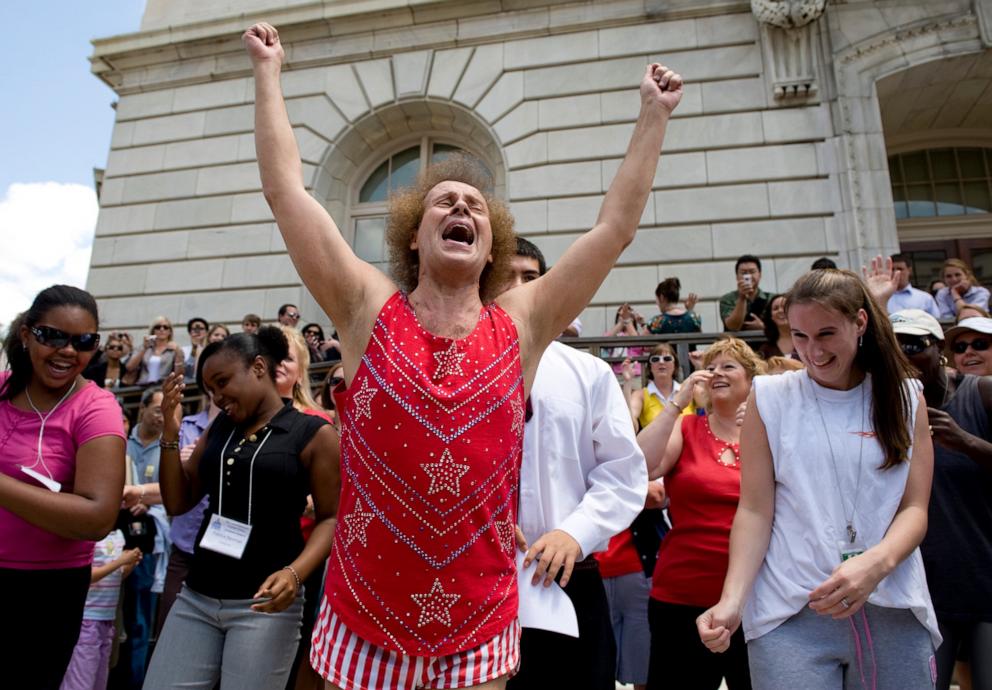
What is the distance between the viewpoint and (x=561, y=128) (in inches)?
446

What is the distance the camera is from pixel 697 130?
1073 cm

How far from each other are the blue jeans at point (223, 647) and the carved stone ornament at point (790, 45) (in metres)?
10.6

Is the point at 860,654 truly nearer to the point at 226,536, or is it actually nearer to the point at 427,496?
the point at 427,496

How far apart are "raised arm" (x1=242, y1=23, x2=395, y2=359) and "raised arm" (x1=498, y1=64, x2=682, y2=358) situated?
1.33ft

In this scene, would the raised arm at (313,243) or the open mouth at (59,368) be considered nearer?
the raised arm at (313,243)

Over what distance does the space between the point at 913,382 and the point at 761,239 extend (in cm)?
845

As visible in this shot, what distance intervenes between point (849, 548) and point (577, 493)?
2.82 feet

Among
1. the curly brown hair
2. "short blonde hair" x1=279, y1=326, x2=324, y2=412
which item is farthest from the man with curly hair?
"short blonde hair" x1=279, y1=326, x2=324, y2=412

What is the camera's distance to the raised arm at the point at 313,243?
176cm

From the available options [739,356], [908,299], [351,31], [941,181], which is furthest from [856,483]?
[941,181]

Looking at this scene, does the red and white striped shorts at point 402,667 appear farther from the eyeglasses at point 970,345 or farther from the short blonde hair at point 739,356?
the eyeglasses at point 970,345

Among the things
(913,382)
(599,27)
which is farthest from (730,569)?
(599,27)

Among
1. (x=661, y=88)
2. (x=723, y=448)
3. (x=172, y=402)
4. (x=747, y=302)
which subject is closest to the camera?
(x=661, y=88)

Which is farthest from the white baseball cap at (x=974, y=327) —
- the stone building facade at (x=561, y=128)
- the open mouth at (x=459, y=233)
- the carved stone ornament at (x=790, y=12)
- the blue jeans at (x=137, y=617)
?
the carved stone ornament at (x=790, y=12)
